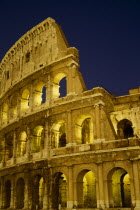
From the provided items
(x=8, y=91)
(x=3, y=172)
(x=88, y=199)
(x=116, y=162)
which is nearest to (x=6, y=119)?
(x=8, y=91)

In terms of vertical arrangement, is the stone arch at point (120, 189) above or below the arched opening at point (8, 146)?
below

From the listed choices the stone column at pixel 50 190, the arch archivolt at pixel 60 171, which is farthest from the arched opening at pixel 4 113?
the arch archivolt at pixel 60 171

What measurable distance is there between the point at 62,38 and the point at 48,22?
6.33ft

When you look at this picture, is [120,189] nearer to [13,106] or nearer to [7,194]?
[7,194]

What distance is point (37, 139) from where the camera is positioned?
1942cm

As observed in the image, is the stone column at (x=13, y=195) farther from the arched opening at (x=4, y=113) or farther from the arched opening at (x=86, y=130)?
the arched opening at (x=4, y=113)

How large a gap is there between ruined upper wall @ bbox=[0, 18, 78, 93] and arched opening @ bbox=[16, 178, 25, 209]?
314 inches

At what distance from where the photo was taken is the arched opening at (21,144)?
20.2 metres

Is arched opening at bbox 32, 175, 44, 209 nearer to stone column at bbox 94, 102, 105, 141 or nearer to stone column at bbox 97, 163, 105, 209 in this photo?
stone column at bbox 97, 163, 105, 209

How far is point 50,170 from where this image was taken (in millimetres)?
17031

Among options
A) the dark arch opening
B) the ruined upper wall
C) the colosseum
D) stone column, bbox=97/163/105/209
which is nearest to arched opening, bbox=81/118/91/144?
the colosseum

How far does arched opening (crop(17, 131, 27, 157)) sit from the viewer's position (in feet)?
66.1

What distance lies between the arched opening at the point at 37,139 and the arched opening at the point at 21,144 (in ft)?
4.39

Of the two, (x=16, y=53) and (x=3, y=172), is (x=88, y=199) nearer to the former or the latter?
(x=3, y=172)
